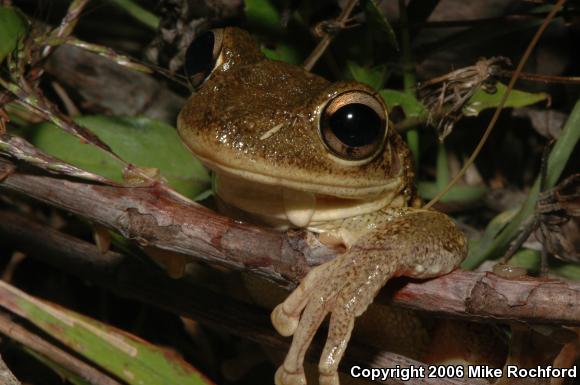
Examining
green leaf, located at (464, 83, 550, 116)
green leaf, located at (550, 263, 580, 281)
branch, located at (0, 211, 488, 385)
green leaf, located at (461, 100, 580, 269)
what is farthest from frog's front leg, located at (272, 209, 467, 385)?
green leaf, located at (550, 263, 580, 281)

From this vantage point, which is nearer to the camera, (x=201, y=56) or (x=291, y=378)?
(x=291, y=378)

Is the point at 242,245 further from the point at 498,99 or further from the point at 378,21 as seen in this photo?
the point at 498,99

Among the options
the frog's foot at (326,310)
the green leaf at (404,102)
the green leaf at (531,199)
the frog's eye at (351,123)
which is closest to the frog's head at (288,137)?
the frog's eye at (351,123)

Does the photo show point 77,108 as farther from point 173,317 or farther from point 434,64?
point 434,64

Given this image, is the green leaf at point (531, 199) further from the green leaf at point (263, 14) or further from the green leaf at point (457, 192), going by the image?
the green leaf at point (263, 14)

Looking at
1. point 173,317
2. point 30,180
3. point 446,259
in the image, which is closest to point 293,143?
point 446,259

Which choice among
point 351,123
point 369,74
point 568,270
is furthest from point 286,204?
point 568,270
